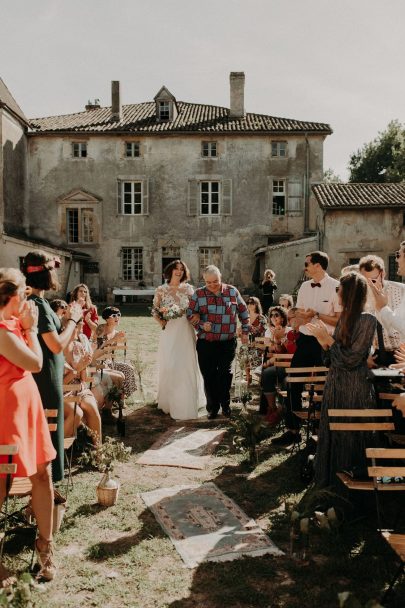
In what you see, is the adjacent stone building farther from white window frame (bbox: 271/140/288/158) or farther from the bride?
the bride

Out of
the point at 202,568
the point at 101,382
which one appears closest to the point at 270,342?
the point at 101,382

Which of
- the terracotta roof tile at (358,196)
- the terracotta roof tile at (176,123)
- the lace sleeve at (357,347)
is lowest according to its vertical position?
the lace sleeve at (357,347)

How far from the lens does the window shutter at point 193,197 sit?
92.9 feet

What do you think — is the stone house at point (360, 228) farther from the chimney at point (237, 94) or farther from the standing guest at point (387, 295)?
the standing guest at point (387, 295)

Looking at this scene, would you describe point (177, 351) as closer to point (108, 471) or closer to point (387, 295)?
point (108, 471)

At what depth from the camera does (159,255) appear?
28562mm

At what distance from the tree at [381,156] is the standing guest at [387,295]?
4103 centimetres

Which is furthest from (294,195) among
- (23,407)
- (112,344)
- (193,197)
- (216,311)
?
(23,407)

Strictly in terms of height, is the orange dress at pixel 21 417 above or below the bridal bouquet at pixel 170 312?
below

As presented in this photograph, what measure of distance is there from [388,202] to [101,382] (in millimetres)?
19212

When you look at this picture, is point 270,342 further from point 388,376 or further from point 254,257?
point 254,257

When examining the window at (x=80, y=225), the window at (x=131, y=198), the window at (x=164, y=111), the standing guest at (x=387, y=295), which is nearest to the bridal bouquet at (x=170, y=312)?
the standing guest at (x=387, y=295)

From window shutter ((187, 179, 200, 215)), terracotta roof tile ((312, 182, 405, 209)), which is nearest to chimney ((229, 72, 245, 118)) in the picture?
window shutter ((187, 179, 200, 215))

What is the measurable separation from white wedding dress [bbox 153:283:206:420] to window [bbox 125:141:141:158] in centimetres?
2218
